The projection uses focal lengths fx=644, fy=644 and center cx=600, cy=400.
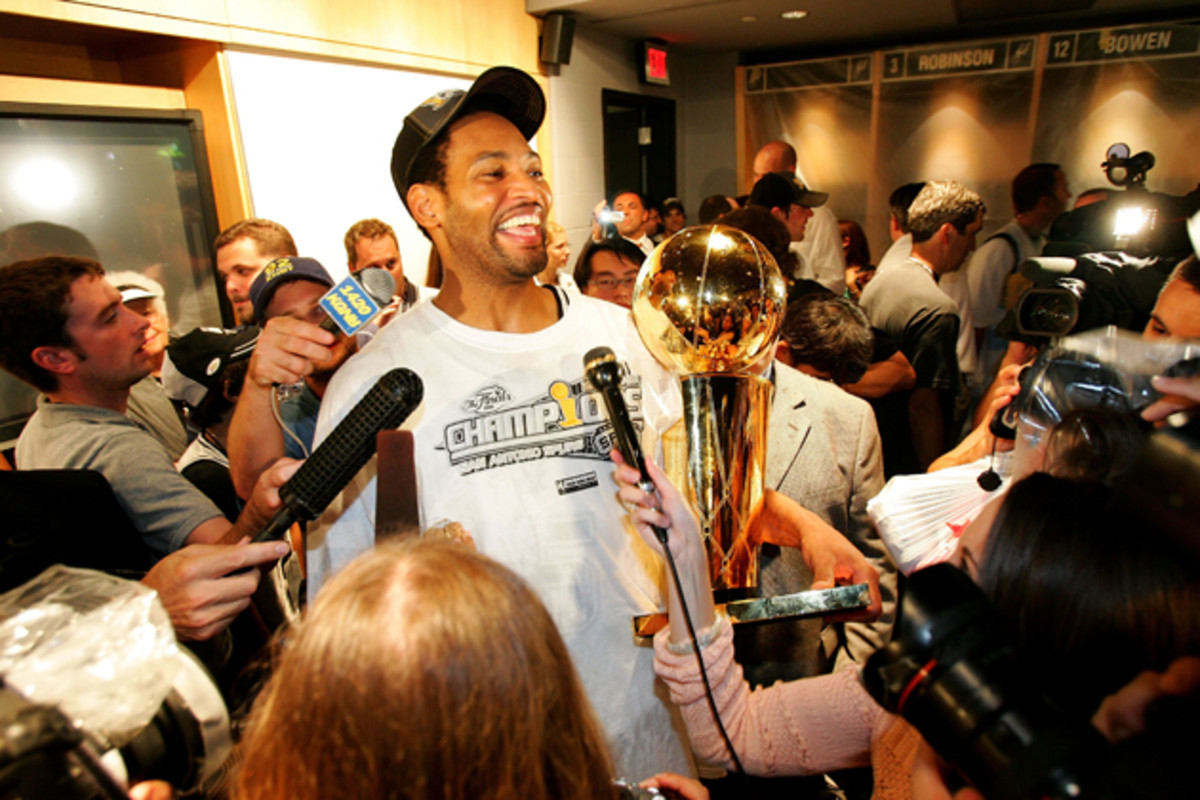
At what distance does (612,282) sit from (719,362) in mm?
1572

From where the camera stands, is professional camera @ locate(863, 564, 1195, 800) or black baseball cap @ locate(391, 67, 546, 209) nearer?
professional camera @ locate(863, 564, 1195, 800)

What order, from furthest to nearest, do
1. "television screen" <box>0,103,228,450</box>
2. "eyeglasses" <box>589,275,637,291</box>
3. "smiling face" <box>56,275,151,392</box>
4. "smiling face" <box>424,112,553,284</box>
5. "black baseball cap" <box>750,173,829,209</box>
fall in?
"black baseball cap" <box>750,173,829,209</box>, "eyeglasses" <box>589,275,637,291</box>, "television screen" <box>0,103,228,450</box>, "smiling face" <box>56,275,151,392</box>, "smiling face" <box>424,112,553,284</box>

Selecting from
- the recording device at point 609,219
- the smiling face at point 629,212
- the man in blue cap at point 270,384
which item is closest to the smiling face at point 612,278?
the man in blue cap at point 270,384

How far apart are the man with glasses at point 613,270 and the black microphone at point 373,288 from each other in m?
1.43

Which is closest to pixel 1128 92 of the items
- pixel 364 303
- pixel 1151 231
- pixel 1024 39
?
pixel 1024 39

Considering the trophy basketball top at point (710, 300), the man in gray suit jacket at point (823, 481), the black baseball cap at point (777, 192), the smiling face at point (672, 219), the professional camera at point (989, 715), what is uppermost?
the black baseball cap at point (777, 192)

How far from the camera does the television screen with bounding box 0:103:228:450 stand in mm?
2273

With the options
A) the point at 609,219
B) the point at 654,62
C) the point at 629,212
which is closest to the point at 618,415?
the point at 609,219

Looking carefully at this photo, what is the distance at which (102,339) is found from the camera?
5.39 ft

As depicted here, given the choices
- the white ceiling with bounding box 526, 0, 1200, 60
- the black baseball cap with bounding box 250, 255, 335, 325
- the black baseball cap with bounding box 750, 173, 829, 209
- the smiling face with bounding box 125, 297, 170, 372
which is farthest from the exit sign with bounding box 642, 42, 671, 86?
the black baseball cap with bounding box 250, 255, 335, 325

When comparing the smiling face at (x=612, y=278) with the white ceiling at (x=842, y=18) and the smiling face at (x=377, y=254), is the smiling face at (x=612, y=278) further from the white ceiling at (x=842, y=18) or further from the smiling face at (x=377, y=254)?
the white ceiling at (x=842, y=18)

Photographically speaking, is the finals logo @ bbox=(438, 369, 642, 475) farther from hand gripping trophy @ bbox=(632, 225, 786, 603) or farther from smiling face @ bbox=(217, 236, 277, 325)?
smiling face @ bbox=(217, 236, 277, 325)

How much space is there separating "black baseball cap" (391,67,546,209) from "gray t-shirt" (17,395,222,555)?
889mm

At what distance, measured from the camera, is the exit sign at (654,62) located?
5.93 m
